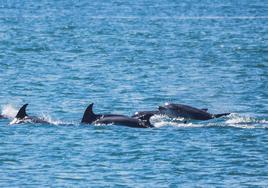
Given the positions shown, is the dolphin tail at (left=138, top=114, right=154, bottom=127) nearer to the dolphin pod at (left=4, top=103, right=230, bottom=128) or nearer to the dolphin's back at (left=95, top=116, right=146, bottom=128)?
the dolphin pod at (left=4, top=103, right=230, bottom=128)

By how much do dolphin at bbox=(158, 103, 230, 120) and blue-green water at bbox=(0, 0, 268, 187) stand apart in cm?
51

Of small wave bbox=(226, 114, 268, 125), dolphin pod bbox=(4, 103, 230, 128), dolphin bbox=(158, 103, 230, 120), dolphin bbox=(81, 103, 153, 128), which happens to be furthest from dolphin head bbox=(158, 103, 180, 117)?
dolphin bbox=(81, 103, 153, 128)

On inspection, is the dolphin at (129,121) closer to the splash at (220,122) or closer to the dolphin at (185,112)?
the splash at (220,122)

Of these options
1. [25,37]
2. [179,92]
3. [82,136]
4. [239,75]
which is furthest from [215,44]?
[82,136]

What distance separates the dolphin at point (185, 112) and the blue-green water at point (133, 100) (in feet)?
1.68

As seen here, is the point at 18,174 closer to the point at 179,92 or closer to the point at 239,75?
the point at 179,92

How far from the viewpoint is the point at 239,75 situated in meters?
50.0

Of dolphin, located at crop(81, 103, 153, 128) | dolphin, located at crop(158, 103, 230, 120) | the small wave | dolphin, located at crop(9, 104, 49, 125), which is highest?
dolphin, located at crop(9, 104, 49, 125)

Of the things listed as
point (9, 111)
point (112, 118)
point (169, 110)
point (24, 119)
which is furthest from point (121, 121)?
point (9, 111)

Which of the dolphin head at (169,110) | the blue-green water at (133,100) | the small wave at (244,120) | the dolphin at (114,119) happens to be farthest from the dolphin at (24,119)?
the small wave at (244,120)

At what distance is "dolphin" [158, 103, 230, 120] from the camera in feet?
121

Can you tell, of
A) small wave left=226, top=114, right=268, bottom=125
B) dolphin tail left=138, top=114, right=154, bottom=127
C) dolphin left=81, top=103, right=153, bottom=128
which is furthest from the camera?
small wave left=226, top=114, right=268, bottom=125

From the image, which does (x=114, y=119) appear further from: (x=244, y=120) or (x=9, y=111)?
(x=9, y=111)

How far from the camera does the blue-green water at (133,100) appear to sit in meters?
28.2
